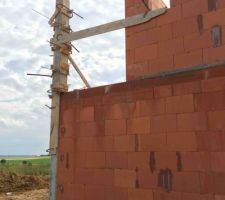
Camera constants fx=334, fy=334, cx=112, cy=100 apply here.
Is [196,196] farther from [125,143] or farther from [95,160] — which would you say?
[95,160]

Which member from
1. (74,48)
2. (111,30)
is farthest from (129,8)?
(74,48)

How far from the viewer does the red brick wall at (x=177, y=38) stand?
425 centimetres

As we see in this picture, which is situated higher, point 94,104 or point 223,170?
point 94,104

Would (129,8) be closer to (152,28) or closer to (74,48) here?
(152,28)

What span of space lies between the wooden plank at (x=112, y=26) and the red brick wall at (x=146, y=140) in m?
0.98

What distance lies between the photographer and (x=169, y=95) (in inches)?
172

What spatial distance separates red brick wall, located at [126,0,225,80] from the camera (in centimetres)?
425

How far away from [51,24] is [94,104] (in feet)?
6.56

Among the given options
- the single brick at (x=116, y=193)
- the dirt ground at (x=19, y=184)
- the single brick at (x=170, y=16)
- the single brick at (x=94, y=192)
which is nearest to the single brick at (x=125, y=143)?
the single brick at (x=116, y=193)

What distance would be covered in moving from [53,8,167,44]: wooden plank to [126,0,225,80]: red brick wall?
8 cm

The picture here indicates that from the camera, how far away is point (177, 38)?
4.57m

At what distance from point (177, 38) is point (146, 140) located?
1455 mm

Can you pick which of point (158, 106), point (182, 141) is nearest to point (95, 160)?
point (158, 106)

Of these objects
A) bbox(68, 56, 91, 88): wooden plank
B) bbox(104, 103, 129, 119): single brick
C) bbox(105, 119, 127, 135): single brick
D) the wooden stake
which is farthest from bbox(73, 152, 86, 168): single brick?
bbox(68, 56, 91, 88): wooden plank
